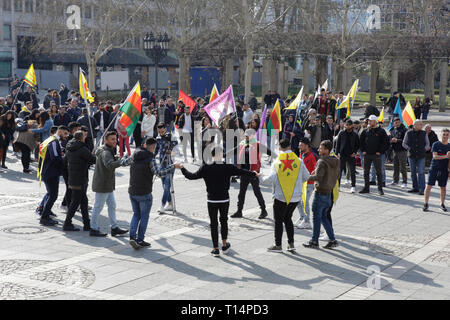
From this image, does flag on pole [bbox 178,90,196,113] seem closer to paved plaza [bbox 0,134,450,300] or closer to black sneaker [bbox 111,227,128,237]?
paved plaza [bbox 0,134,450,300]

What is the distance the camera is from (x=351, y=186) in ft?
52.5

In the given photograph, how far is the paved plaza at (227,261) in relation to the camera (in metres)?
8.11

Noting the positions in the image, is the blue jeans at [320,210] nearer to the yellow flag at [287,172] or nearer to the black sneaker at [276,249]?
the yellow flag at [287,172]

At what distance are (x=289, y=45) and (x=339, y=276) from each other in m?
33.2

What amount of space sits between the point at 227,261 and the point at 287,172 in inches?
62.6

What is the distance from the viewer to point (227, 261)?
9531 mm

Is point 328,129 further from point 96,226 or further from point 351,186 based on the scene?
point 96,226

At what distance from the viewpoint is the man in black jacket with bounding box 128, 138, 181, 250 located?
10070 millimetres

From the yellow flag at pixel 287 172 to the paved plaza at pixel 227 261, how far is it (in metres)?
0.93

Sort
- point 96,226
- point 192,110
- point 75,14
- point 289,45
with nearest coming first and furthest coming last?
1. point 96,226
2. point 192,110
3. point 289,45
4. point 75,14

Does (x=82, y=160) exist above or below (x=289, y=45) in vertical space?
below

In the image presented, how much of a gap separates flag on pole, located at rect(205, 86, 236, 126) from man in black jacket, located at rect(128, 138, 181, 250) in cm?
371

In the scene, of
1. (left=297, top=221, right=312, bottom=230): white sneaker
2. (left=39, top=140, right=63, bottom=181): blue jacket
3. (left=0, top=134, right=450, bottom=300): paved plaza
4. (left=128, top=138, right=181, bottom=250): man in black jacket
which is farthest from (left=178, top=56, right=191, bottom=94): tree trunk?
(left=128, top=138, right=181, bottom=250): man in black jacket
